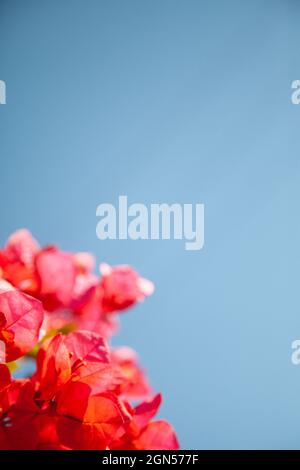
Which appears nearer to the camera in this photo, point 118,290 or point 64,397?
point 64,397

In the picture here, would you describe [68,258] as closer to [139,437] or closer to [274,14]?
[139,437]

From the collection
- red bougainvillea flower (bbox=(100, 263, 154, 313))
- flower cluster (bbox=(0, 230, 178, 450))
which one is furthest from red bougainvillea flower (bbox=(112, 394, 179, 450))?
red bougainvillea flower (bbox=(100, 263, 154, 313))

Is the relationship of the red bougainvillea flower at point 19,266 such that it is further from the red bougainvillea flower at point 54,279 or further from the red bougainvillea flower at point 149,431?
the red bougainvillea flower at point 149,431

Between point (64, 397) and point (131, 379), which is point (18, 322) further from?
point (131, 379)

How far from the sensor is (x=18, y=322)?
0.23m

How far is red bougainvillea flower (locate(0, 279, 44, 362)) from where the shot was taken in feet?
0.74

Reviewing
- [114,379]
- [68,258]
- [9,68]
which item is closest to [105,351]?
[114,379]

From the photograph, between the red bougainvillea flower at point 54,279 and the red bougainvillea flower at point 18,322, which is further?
the red bougainvillea flower at point 54,279

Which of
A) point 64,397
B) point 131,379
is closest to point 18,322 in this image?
point 64,397

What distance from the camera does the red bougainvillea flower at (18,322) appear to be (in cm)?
23

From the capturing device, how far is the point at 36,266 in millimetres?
333

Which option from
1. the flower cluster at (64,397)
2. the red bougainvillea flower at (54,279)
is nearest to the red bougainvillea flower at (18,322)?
the flower cluster at (64,397)

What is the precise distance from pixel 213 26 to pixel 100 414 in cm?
70

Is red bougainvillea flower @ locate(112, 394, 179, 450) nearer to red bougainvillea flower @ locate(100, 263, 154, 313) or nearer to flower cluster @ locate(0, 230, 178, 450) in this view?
flower cluster @ locate(0, 230, 178, 450)
